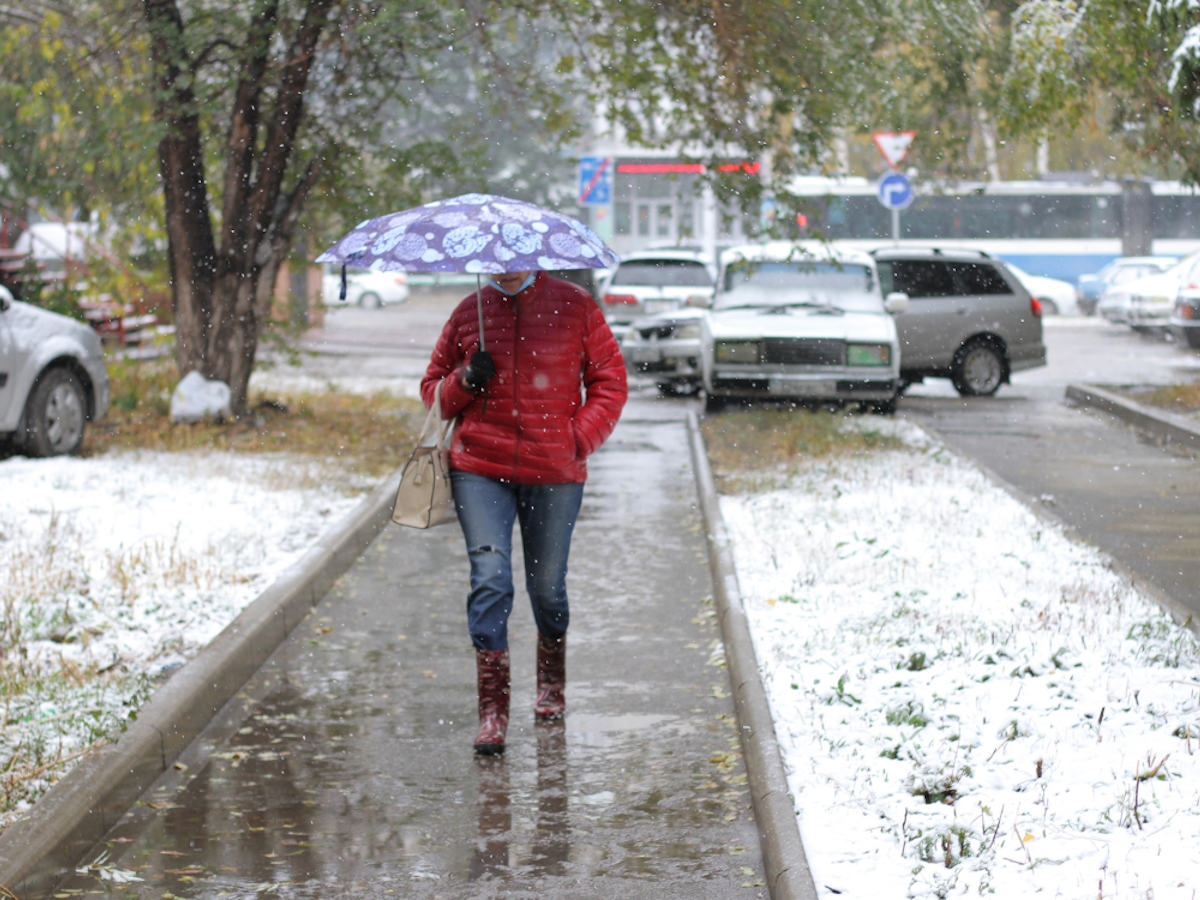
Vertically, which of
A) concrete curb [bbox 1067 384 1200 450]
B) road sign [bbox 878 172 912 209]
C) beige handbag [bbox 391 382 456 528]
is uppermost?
road sign [bbox 878 172 912 209]

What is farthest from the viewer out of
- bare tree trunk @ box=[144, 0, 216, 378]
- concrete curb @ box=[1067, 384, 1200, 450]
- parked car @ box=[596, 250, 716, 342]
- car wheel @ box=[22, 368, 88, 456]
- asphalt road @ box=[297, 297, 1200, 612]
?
parked car @ box=[596, 250, 716, 342]

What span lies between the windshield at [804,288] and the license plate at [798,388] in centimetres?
124

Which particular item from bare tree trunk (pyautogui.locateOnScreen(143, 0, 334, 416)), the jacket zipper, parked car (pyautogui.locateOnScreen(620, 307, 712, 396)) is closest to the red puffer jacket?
the jacket zipper

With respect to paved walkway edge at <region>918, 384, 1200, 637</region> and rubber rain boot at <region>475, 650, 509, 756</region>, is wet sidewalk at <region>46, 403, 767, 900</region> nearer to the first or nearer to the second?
rubber rain boot at <region>475, 650, 509, 756</region>

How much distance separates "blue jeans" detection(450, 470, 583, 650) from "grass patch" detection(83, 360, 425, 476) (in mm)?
6197

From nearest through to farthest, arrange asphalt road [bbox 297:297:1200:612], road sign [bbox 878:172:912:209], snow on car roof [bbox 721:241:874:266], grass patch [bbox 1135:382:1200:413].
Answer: asphalt road [bbox 297:297:1200:612]
snow on car roof [bbox 721:241:874:266]
grass patch [bbox 1135:382:1200:413]
road sign [bbox 878:172:912:209]

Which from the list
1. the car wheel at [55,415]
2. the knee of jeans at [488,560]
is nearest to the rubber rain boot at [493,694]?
the knee of jeans at [488,560]

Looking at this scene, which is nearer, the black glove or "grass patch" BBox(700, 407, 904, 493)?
the black glove

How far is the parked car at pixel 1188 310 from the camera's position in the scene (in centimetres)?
2327

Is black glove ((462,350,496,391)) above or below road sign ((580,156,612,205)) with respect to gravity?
below

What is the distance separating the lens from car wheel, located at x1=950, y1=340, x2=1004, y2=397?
65.5 ft

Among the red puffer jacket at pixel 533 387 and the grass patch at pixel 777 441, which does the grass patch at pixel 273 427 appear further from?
the red puffer jacket at pixel 533 387

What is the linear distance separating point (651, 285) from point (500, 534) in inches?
602

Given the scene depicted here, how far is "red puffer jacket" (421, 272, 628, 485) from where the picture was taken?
18.5 feet
